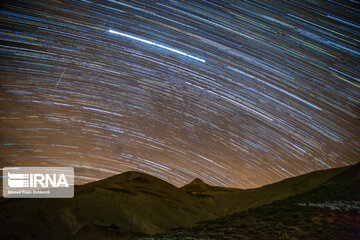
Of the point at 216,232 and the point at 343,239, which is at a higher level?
the point at 216,232

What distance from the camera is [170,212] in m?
43.6

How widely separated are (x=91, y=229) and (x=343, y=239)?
2621 cm

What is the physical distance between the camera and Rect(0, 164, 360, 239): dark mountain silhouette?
2314cm

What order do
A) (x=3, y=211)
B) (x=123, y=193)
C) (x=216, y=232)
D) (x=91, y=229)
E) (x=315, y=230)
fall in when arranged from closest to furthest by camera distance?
(x=315, y=230), (x=216, y=232), (x=91, y=229), (x=3, y=211), (x=123, y=193)

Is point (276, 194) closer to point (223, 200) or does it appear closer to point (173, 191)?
point (223, 200)

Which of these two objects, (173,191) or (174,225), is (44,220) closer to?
(174,225)

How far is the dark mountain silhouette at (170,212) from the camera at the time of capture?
75.9 ft

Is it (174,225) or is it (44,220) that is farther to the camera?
(174,225)

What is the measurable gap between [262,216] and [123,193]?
Answer: 2566 centimetres

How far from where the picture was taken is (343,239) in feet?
58.6

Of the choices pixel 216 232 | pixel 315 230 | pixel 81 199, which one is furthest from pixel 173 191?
pixel 315 230

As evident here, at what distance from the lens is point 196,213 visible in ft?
154

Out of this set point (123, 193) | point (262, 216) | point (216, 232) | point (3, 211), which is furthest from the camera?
point (123, 193)

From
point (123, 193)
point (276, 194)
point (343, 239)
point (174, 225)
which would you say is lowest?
point (343, 239)
